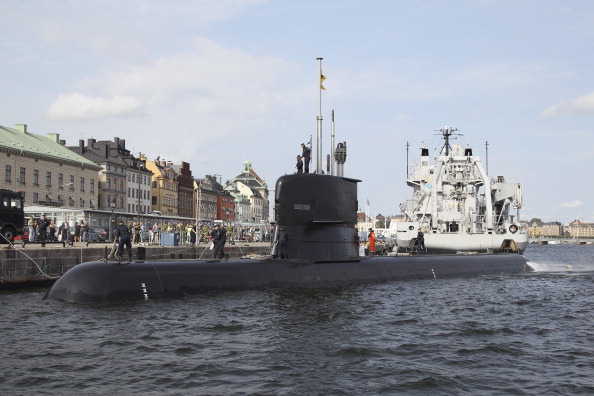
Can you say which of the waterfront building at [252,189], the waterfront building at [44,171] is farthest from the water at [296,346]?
the waterfront building at [252,189]

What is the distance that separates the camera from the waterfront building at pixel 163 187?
325 feet

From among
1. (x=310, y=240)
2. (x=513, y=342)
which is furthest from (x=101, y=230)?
(x=513, y=342)

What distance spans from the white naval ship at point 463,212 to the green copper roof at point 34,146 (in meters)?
34.7

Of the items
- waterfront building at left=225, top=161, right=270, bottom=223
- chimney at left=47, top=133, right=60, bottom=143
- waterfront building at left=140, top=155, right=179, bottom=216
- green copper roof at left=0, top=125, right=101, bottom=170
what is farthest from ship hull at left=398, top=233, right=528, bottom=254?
waterfront building at left=225, top=161, right=270, bottom=223

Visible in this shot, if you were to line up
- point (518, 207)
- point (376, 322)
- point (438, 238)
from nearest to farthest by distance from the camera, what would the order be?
point (376, 322) < point (438, 238) < point (518, 207)

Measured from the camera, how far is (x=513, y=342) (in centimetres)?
1352

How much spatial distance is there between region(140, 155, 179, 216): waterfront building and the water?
268 ft

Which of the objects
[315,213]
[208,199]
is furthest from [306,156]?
[208,199]

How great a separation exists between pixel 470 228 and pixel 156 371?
38563mm

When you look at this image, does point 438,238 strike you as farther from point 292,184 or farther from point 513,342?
point 513,342

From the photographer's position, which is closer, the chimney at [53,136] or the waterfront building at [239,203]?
the chimney at [53,136]

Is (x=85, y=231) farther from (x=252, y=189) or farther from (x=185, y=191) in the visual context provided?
(x=252, y=189)

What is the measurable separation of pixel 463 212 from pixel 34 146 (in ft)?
134

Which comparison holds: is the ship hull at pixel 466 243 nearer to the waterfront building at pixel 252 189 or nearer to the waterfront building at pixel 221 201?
the waterfront building at pixel 221 201
